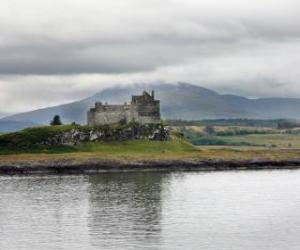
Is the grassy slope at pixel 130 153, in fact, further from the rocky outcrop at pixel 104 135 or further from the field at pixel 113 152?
the rocky outcrop at pixel 104 135

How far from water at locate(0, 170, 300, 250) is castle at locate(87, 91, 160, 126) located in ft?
160

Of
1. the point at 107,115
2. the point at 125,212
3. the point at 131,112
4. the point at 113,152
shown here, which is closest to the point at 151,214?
the point at 125,212

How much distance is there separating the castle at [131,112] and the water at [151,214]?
4877cm

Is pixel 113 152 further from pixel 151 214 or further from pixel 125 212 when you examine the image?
pixel 151 214

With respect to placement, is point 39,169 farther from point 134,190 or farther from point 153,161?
point 134,190

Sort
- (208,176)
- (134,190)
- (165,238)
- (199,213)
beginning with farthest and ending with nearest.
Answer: (208,176)
(134,190)
(199,213)
(165,238)

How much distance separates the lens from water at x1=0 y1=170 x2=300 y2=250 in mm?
60906

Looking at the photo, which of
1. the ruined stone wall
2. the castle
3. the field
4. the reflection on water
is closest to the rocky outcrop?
the field

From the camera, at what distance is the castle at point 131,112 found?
172375 millimetres

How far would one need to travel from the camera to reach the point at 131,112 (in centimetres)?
17300

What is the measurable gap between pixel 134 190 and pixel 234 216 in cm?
2973

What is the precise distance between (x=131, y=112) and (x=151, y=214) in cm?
9706

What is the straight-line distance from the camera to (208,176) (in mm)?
133375

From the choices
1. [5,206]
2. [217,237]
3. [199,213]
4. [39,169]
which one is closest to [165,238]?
[217,237]
